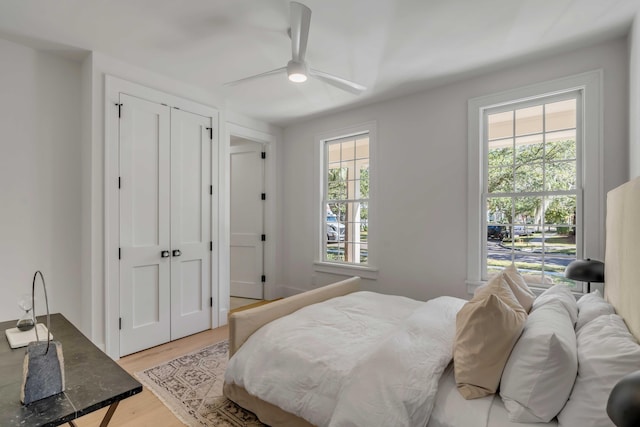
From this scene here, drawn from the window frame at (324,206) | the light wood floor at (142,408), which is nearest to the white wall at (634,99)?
the window frame at (324,206)

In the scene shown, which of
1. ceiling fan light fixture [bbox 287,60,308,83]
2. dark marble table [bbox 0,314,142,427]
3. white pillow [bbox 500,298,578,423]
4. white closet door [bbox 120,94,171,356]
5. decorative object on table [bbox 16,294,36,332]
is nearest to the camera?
dark marble table [bbox 0,314,142,427]

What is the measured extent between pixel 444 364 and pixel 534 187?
88.5 inches

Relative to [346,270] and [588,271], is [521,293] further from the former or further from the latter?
[346,270]

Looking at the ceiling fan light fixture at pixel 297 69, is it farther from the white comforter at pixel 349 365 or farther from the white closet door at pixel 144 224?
the white comforter at pixel 349 365

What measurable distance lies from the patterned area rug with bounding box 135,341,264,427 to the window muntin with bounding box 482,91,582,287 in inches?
102

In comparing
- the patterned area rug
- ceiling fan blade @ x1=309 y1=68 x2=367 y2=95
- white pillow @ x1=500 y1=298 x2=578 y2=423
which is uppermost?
ceiling fan blade @ x1=309 y1=68 x2=367 y2=95

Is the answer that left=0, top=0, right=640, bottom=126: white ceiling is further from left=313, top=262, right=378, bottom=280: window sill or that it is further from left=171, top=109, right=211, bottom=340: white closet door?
left=313, top=262, right=378, bottom=280: window sill

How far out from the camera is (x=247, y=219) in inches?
191

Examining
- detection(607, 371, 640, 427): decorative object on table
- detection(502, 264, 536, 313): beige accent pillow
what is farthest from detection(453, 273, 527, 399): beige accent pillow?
detection(607, 371, 640, 427): decorative object on table

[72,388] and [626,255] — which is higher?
[626,255]

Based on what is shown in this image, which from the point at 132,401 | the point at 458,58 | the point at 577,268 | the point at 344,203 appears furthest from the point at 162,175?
the point at 577,268

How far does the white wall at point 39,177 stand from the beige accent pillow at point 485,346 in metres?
3.14

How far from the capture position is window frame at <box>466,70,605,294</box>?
2.49m

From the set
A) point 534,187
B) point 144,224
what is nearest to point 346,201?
point 534,187
